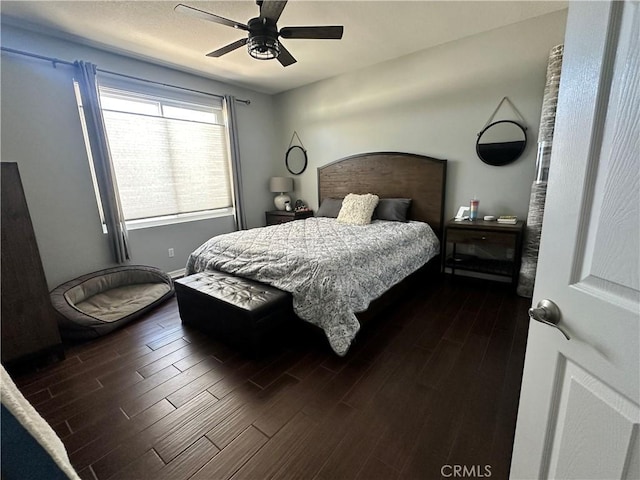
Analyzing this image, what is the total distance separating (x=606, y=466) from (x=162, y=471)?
1.60 m

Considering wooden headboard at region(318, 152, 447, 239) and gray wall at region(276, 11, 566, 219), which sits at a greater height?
gray wall at region(276, 11, 566, 219)

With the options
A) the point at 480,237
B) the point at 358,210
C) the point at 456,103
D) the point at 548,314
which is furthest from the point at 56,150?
the point at 480,237

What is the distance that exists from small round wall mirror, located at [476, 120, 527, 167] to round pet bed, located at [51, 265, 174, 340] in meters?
3.85

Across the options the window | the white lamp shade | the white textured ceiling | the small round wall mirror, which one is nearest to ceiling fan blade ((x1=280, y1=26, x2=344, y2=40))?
the white textured ceiling

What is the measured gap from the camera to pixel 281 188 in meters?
4.89

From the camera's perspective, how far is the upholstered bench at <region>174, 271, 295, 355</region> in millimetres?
2023

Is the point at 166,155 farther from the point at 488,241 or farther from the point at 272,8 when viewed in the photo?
the point at 488,241

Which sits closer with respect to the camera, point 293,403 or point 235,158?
point 293,403

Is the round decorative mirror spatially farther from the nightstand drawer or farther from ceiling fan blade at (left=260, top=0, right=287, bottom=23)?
ceiling fan blade at (left=260, top=0, right=287, bottom=23)

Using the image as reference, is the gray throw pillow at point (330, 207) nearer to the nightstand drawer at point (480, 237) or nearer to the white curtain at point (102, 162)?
the nightstand drawer at point (480, 237)

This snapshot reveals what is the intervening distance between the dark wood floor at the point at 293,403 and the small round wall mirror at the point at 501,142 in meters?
1.72

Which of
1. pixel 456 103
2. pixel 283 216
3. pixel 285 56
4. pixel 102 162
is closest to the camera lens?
pixel 285 56

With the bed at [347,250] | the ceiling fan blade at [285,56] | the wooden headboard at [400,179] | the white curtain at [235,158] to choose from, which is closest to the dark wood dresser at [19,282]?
the bed at [347,250]

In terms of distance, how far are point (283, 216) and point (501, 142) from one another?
3.11 m
